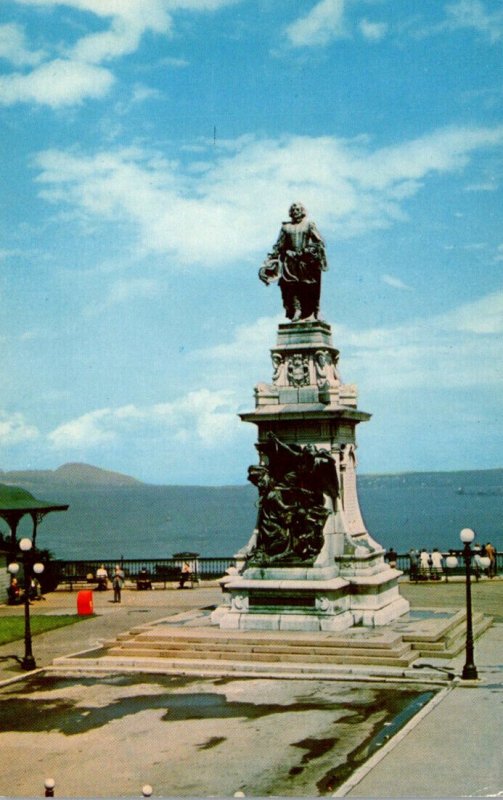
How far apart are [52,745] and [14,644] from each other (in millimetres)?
10312

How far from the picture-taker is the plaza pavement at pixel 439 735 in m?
13.1

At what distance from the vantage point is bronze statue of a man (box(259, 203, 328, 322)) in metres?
25.1

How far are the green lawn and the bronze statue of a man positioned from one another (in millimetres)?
10473

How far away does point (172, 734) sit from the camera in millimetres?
16047

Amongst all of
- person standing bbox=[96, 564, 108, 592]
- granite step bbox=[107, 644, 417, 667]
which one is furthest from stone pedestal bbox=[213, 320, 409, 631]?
person standing bbox=[96, 564, 108, 592]

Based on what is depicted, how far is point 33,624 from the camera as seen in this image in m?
28.8

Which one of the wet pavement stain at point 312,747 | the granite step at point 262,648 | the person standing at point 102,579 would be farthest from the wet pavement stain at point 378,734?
the person standing at point 102,579

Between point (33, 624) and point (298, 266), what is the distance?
12140mm

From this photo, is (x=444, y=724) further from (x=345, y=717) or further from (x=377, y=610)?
(x=377, y=610)

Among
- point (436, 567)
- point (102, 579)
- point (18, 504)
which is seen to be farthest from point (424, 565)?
point (18, 504)

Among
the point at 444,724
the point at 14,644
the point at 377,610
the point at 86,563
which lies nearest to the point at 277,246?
the point at 377,610

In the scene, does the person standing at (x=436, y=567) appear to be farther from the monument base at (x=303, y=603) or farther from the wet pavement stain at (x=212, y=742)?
the wet pavement stain at (x=212, y=742)

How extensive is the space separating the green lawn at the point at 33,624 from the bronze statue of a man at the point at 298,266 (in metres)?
10.5

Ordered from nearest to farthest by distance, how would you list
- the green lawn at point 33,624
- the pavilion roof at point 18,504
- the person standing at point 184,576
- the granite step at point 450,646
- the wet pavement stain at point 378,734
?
the wet pavement stain at point 378,734 → the granite step at point 450,646 → the green lawn at point 33,624 → the pavilion roof at point 18,504 → the person standing at point 184,576
